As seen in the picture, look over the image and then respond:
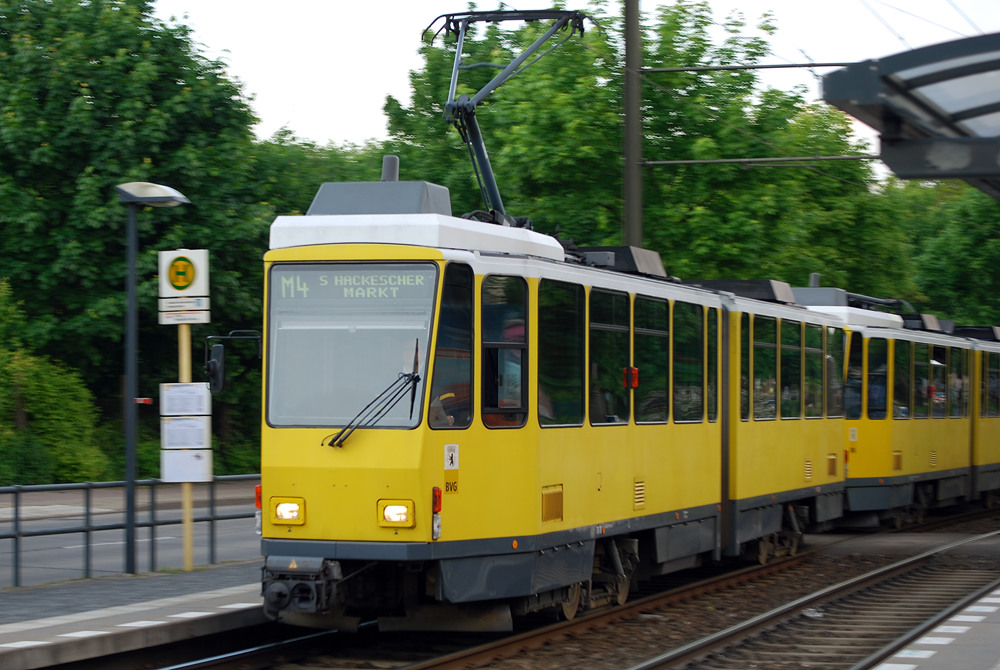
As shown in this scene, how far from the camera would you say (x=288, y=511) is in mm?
9602

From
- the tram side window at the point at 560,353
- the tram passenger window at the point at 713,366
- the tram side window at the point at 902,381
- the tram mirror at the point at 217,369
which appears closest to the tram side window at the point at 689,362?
the tram passenger window at the point at 713,366

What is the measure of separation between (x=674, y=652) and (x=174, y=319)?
6270 millimetres

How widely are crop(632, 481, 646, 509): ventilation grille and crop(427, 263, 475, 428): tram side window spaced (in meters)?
2.75

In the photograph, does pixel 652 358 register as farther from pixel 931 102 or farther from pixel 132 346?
pixel 132 346

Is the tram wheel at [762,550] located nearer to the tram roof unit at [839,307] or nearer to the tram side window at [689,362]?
the tram side window at [689,362]

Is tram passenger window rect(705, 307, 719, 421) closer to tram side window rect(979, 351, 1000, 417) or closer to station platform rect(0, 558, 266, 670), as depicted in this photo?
station platform rect(0, 558, 266, 670)

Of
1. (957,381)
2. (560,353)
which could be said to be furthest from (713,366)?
(957,381)

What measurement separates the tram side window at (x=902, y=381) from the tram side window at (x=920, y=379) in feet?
0.73

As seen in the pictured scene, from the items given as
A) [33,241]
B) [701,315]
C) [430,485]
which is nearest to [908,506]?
[701,315]

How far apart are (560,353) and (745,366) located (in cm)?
495

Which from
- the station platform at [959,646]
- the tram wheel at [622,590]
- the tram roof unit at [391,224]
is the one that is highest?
the tram roof unit at [391,224]

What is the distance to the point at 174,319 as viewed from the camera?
44.5ft

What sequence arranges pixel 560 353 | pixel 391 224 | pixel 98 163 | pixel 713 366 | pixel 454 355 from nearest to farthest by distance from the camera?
pixel 454 355 → pixel 391 224 → pixel 560 353 → pixel 713 366 → pixel 98 163

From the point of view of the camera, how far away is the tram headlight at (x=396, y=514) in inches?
365
